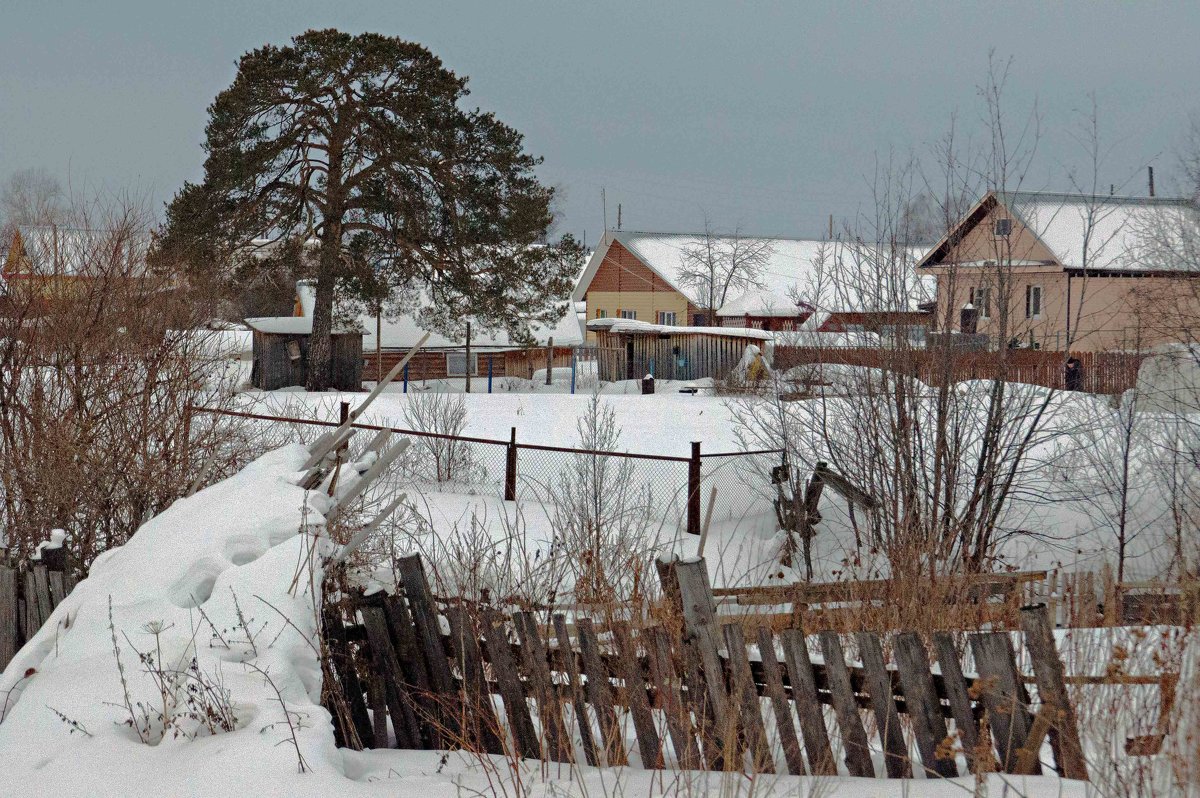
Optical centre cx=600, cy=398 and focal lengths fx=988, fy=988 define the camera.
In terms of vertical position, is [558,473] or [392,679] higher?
[392,679]

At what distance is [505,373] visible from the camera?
41.7 m

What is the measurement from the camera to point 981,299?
9203 mm

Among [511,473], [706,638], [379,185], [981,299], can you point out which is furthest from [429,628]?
[379,185]

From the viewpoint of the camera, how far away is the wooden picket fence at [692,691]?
3.62 m

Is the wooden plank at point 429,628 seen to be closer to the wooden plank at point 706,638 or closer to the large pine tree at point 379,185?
the wooden plank at point 706,638

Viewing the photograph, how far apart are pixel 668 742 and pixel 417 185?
25.3 metres

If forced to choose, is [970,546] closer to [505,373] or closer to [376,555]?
[376,555]

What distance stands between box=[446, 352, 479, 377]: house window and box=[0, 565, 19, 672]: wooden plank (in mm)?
35715

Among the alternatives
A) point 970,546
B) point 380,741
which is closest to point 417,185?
point 970,546

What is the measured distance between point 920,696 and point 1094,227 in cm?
1134

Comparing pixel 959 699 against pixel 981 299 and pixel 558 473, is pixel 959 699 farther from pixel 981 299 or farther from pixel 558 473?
pixel 558 473

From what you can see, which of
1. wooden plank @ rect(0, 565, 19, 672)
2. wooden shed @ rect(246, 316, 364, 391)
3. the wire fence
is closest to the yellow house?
the wire fence

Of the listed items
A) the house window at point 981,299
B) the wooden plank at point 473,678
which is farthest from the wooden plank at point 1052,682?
the house window at point 981,299

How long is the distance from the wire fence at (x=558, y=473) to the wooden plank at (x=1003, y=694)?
7588 mm
